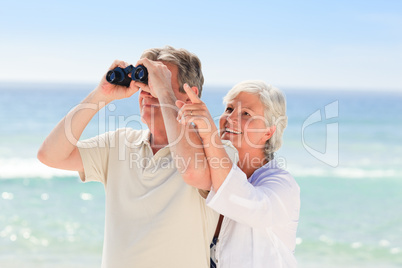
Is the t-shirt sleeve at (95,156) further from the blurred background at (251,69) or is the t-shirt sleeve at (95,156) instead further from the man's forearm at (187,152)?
the blurred background at (251,69)

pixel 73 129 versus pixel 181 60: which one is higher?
pixel 181 60

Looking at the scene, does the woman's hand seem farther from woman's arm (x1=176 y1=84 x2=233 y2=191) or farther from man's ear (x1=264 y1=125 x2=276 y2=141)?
man's ear (x1=264 y1=125 x2=276 y2=141)

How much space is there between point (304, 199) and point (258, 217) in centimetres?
861

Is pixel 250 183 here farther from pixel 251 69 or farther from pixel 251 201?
pixel 251 69

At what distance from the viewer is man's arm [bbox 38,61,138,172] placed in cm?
214

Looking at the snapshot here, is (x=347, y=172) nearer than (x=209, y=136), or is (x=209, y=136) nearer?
(x=209, y=136)

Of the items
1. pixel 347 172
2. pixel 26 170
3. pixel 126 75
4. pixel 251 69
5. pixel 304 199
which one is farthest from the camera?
pixel 251 69

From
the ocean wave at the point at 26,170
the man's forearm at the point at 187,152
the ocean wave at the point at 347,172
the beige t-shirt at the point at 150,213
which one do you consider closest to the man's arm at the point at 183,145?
the man's forearm at the point at 187,152

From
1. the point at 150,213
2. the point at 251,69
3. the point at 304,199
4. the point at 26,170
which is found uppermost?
the point at 150,213

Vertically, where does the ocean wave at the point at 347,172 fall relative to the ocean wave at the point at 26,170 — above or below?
below

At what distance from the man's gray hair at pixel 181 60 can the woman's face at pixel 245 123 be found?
0.23 m

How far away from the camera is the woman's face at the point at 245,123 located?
2.13m

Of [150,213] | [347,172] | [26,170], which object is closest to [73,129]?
[150,213]

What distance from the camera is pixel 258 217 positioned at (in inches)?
70.5
